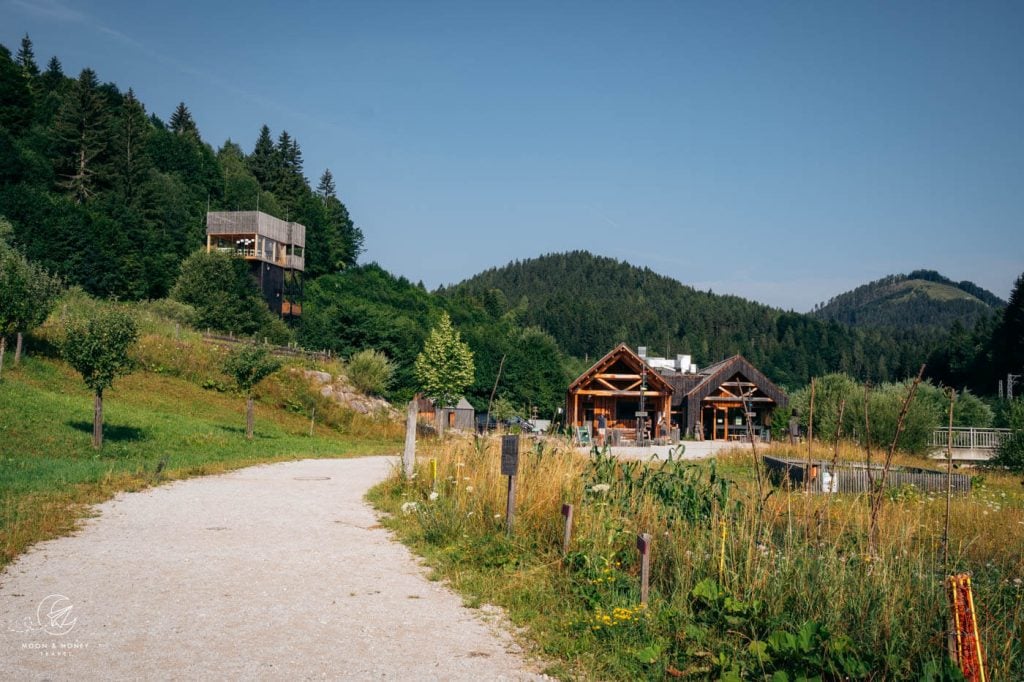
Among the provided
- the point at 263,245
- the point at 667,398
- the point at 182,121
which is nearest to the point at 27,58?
the point at 182,121

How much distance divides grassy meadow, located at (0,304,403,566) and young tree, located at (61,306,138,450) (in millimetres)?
1612

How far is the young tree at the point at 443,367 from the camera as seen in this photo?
53781mm

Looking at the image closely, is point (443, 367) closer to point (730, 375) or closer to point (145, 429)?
point (730, 375)

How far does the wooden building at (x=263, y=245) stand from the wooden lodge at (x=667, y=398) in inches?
1153

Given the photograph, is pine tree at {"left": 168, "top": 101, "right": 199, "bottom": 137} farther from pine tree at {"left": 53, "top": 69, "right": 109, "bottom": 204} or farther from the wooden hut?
the wooden hut

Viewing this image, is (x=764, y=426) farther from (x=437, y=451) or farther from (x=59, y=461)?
(x=59, y=461)

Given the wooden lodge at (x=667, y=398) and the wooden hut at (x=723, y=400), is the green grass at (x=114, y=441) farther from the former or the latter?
the wooden hut at (x=723, y=400)

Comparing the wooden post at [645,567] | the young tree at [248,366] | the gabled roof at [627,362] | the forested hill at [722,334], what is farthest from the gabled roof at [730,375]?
the forested hill at [722,334]

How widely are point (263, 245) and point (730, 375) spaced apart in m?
38.4

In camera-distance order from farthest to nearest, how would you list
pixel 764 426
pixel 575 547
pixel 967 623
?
1. pixel 764 426
2. pixel 575 547
3. pixel 967 623

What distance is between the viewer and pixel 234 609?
6066 mm

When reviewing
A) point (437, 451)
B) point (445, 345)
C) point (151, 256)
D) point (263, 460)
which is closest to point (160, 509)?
point (437, 451)

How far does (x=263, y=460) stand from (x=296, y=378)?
1881 centimetres

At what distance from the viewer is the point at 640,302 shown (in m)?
174
